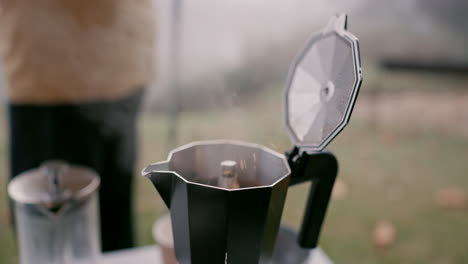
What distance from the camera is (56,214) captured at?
1.95 feet

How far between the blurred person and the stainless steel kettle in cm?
33

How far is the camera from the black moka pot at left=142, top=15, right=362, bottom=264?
39 cm

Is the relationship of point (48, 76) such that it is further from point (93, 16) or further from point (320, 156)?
point (320, 156)

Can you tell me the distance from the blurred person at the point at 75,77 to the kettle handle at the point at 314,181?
2.05 feet

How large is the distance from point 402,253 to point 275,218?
141 cm

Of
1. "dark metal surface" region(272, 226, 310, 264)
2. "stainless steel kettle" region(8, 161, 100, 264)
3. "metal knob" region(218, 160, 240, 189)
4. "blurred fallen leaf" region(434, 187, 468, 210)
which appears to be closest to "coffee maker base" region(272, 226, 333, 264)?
"dark metal surface" region(272, 226, 310, 264)

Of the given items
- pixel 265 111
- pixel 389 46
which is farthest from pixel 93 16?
pixel 389 46

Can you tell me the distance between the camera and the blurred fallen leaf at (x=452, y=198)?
1916 millimetres

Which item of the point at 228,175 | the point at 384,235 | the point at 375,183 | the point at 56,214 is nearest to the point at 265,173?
the point at 228,175

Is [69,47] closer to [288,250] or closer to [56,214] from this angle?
[56,214]

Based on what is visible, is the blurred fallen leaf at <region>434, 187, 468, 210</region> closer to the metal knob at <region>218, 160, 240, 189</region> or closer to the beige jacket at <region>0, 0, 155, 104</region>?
the beige jacket at <region>0, 0, 155, 104</region>

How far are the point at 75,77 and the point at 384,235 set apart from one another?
55.1 inches

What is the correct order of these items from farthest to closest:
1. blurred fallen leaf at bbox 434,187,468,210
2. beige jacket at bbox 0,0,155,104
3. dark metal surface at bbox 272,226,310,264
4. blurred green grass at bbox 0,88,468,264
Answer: blurred fallen leaf at bbox 434,187,468,210
blurred green grass at bbox 0,88,468,264
beige jacket at bbox 0,0,155,104
dark metal surface at bbox 272,226,310,264

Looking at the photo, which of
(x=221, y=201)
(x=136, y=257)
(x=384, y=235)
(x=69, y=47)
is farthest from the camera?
(x=384, y=235)
